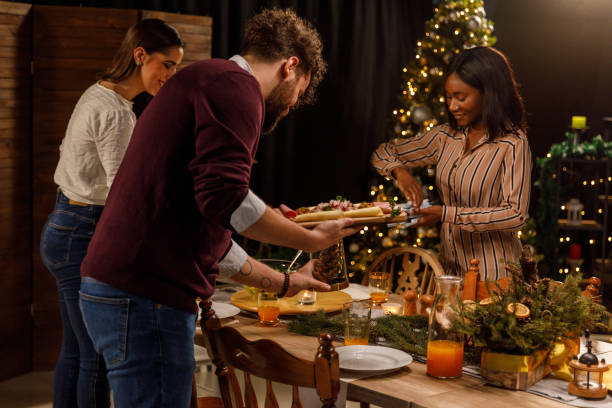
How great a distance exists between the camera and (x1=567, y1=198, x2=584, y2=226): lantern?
566 centimetres

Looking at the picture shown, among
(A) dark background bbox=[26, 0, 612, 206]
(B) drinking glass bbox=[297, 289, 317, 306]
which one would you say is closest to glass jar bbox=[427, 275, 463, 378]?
(B) drinking glass bbox=[297, 289, 317, 306]

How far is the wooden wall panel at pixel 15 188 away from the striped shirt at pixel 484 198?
2229 mm

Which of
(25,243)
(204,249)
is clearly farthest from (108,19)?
(204,249)

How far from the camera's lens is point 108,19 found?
3.84 metres

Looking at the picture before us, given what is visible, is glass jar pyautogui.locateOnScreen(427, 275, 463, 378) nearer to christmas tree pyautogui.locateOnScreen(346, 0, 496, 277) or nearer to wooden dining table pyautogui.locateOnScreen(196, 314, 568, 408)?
wooden dining table pyautogui.locateOnScreen(196, 314, 568, 408)

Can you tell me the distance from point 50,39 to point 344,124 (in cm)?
228

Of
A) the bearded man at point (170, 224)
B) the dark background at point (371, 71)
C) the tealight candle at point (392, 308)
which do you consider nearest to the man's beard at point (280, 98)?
the bearded man at point (170, 224)

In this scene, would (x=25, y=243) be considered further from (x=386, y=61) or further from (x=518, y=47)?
(x=518, y=47)

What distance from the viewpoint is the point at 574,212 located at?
5676 millimetres

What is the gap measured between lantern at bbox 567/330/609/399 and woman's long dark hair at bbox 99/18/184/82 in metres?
1.69

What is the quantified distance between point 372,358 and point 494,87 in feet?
4.46

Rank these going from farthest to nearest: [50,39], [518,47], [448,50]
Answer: [518,47] < [448,50] < [50,39]

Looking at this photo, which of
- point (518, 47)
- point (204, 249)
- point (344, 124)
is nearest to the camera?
point (204, 249)

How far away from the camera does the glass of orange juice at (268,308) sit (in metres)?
2.13
